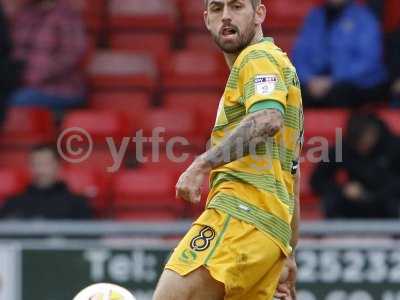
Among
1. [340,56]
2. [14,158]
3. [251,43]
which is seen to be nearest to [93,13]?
[14,158]

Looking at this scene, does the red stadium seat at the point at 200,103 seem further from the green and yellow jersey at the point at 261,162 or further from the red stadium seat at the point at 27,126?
the green and yellow jersey at the point at 261,162

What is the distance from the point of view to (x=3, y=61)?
10555 millimetres

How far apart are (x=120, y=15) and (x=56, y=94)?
1.14 metres

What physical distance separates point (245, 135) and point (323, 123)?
197 inches

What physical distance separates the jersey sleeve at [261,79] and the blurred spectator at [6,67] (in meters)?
5.57

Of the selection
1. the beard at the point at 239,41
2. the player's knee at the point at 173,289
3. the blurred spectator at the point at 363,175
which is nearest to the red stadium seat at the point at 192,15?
the blurred spectator at the point at 363,175

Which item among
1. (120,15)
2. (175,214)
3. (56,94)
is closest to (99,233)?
(175,214)

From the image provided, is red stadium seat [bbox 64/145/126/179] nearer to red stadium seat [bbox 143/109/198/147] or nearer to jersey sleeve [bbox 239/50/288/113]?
red stadium seat [bbox 143/109/198/147]

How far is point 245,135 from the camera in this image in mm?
5023

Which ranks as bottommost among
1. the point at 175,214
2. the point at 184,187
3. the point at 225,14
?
the point at 175,214

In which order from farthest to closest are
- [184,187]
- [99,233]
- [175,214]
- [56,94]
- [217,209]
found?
[56,94], [175,214], [99,233], [217,209], [184,187]

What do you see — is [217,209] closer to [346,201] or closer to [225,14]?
[225,14]

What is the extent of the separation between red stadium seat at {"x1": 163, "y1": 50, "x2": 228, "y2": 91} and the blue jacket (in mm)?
806

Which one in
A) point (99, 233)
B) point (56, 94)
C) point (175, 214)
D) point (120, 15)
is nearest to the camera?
point (99, 233)
